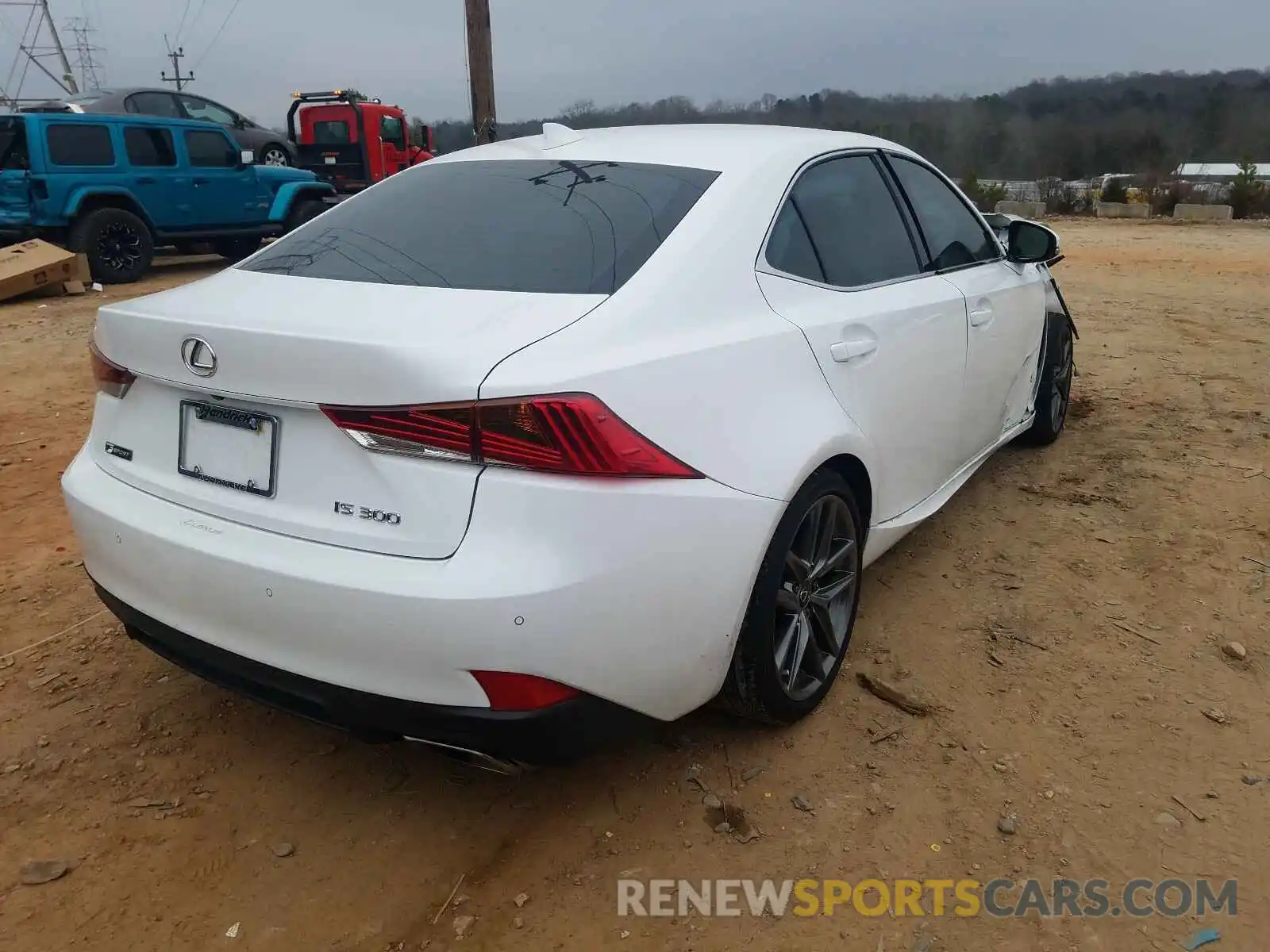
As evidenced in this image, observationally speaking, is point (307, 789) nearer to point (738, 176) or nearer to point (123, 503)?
point (123, 503)

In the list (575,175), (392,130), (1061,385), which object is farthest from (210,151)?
(575,175)

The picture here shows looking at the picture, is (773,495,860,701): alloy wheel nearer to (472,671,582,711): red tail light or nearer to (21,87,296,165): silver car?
(472,671,582,711): red tail light

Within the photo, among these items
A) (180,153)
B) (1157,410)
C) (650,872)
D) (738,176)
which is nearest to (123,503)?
(650,872)

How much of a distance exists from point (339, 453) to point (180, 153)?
37.5 feet

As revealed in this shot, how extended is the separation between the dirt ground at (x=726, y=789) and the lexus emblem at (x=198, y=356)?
111 cm

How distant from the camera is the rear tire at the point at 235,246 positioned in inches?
495

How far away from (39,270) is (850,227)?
30.7 feet

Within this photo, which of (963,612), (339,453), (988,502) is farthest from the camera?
A: (988,502)

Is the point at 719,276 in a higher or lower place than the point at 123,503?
higher

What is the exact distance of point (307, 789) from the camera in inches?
99.5

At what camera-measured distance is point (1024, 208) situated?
21.6m

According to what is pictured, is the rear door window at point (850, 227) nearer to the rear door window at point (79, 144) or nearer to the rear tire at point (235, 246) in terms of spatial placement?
the rear door window at point (79, 144)

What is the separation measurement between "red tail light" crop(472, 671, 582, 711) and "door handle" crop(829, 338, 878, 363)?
1218mm

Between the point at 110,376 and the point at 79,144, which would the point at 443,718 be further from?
the point at 79,144
